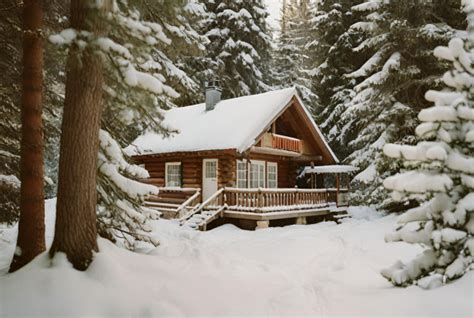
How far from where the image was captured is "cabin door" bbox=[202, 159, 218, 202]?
19453mm

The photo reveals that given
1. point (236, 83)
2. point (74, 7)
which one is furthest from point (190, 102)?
point (74, 7)

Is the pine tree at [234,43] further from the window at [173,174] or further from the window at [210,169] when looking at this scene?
the window at [210,169]

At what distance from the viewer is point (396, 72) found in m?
17.0

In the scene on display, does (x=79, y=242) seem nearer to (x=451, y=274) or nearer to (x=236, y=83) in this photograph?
(x=451, y=274)

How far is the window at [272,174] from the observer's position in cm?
2212

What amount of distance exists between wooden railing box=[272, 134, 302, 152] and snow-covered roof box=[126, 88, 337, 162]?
66.9 inches

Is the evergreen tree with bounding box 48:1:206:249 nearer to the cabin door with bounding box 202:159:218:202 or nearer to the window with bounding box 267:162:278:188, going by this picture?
the cabin door with bounding box 202:159:218:202

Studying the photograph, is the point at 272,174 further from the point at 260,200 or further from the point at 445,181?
the point at 445,181

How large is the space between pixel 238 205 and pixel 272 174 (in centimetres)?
561

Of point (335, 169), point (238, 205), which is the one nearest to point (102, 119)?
point (238, 205)

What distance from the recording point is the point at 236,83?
3259 centimetres

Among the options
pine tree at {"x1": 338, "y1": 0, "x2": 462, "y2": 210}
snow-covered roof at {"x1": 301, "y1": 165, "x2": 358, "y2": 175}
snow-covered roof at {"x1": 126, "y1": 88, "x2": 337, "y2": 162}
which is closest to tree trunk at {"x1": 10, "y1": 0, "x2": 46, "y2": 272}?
snow-covered roof at {"x1": 126, "y1": 88, "x2": 337, "y2": 162}

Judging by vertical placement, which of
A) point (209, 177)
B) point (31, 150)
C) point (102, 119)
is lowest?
point (209, 177)

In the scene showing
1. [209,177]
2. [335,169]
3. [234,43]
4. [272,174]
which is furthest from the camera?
[234,43]
